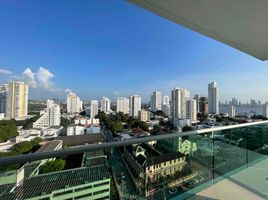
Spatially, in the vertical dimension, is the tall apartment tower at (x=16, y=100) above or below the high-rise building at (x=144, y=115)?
above

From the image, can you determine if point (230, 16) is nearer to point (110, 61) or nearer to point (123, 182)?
point (123, 182)

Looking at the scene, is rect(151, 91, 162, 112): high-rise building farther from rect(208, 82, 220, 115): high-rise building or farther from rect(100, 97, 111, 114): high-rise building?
rect(208, 82, 220, 115): high-rise building

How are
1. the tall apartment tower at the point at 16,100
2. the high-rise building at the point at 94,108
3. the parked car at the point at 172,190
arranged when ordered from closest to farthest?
→ the parked car at the point at 172,190, the tall apartment tower at the point at 16,100, the high-rise building at the point at 94,108

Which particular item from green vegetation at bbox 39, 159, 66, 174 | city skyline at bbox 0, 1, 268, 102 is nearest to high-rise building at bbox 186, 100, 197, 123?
city skyline at bbox 0, 1, 268, 102

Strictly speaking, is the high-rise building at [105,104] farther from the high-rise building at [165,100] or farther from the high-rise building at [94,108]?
the high-rise building at [165,100]

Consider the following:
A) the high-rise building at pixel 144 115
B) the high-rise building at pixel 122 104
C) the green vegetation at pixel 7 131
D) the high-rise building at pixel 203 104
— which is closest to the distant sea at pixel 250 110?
the high-rise building at pixel 203 104

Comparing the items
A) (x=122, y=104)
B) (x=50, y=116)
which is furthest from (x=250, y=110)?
(x=122, y=104)

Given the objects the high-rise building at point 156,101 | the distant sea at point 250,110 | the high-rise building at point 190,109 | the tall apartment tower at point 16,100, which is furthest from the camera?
the high-rise building at point 156,101
